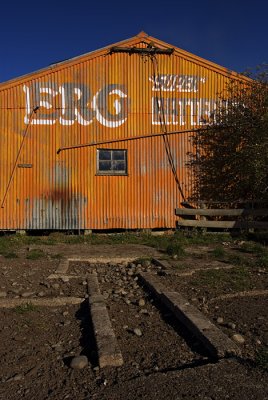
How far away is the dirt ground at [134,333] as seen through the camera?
352 centimetres

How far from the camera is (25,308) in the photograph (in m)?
5.89

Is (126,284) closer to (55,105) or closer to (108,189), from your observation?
(108,189)

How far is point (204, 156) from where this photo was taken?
14.8 metres

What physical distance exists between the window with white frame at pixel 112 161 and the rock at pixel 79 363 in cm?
1056

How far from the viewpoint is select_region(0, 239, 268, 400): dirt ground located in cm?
352

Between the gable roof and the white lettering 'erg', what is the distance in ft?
1.24

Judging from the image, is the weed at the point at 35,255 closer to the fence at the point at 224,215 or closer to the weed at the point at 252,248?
the weed at the point at 252,248

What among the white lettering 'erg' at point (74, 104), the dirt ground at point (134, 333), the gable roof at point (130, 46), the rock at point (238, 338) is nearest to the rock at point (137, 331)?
the dirt ground at point (134, 333)

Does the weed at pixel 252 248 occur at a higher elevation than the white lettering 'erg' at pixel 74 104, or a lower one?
lower

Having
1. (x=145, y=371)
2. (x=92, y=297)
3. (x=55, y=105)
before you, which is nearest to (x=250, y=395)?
(x=145, y=371)

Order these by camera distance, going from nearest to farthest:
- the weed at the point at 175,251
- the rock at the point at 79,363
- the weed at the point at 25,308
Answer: the rock at the point at 79,363
the weed at the point at 25,308
the weed at the point at 175,251

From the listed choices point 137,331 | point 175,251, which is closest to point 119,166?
point 175,251

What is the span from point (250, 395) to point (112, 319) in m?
2.48

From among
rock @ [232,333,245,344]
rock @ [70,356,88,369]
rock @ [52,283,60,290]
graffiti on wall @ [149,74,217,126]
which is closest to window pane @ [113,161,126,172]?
graffiti on wall @ [149,74,217,126]
